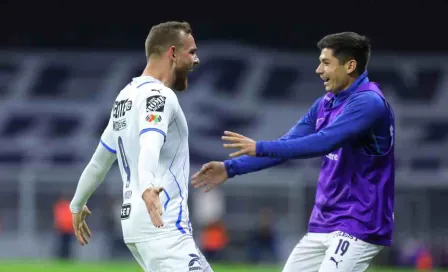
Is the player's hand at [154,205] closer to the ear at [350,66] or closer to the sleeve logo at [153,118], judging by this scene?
the sleeve logo at [153,118]

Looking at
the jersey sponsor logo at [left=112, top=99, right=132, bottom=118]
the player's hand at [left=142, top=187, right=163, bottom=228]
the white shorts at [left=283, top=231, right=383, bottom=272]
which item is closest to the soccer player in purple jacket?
the white shorts at [left=283, top=231, right=383, bottom=272]

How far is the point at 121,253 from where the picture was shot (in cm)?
2366

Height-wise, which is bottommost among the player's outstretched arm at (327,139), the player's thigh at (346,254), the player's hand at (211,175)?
the player's thigh at (346,254)

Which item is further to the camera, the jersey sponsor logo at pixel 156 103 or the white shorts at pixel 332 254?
the white shorts at pixel 332 254

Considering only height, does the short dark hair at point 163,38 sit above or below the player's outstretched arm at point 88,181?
above

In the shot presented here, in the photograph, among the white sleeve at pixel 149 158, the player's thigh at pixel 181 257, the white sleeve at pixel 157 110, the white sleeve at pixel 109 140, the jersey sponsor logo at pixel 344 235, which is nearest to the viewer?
the white sleeve at pixel 149 158

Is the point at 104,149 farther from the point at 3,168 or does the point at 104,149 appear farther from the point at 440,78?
the point at 440,78

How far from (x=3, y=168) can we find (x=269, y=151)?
21.4 meters

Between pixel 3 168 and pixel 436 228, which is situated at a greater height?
pixel 3 168

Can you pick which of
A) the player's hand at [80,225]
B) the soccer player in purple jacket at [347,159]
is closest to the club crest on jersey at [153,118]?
the soccer player in purple jacket at [347,159]

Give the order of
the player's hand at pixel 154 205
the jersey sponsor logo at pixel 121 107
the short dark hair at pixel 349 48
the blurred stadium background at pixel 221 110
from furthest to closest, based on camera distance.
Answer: the blurred stadium background at pixel 221 110, the short dark hair at pixel 349 48, the jersey sponsor logo at pixel 121 107, the player's hand at pixel 154 205

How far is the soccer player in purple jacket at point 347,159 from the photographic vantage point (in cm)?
649

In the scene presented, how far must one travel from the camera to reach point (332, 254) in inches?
258

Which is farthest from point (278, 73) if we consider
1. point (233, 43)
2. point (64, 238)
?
point (64, 238)
